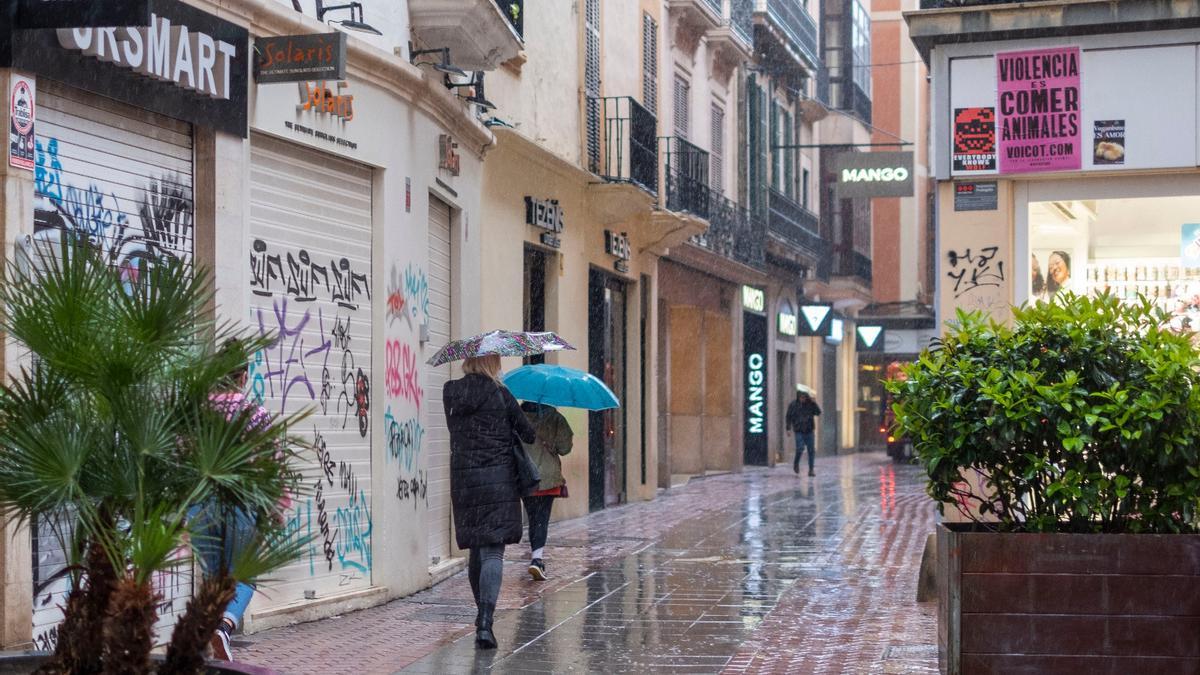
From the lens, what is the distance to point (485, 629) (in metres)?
9.28

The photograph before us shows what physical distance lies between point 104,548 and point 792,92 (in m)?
32.0

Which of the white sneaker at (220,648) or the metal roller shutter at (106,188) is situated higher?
the metal roller shutter at (106,188)

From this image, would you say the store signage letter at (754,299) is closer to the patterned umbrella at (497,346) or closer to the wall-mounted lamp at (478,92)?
the wall-mounted lamp at (478,92)

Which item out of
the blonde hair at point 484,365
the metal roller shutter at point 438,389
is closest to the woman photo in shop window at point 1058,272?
the metal roller shutter at point 438,389

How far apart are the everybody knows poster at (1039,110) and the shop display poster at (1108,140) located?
127 millimetres

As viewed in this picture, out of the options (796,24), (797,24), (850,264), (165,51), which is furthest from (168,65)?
A: (850,264)

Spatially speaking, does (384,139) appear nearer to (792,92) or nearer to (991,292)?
(991,292)

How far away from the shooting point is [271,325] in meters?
10.2

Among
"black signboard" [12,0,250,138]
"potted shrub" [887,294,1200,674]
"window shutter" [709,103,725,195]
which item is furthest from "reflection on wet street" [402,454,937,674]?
"window shutter" [709,103,725,195]

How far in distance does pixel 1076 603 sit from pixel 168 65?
5525mm

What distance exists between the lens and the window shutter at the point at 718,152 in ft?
91.5

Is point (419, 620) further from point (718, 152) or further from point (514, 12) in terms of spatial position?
point (718, 152)

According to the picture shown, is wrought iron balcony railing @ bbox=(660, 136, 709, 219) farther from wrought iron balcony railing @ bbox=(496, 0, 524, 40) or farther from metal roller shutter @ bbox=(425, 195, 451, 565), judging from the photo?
metal roller shutter @ bbox=(425, 195, 451, 565)

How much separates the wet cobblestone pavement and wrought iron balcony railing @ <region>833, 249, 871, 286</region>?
22.1 m
